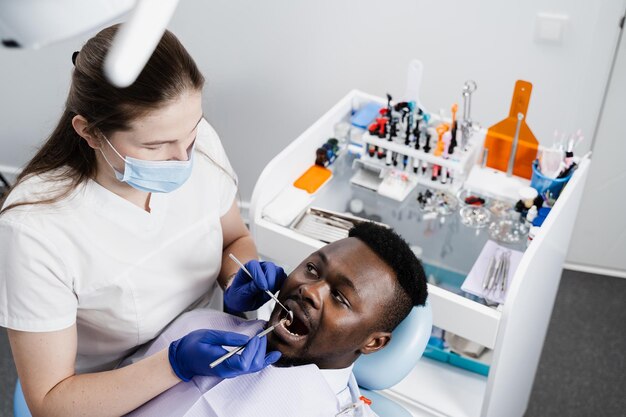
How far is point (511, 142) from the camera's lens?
76.7 inches

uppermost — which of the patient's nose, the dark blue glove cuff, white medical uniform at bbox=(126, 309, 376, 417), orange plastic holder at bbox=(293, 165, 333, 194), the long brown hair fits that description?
the long brown hair

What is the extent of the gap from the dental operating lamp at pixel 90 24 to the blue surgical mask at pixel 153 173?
0.63 m

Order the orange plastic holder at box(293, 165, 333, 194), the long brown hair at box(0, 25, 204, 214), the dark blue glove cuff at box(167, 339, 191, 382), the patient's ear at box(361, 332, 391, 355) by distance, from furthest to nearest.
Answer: the orange plastic holder at box(293, 165, 333, 194), the patient's ear at box(361, 332, 391, 355), the dark blue glove cuff at box(167, 339, 191, 382), the long brown hair at box(0, 25, 204, 214)

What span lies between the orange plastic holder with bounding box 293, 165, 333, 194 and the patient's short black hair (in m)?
0.55

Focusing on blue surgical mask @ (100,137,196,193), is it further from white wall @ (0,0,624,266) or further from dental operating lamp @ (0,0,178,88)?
white wall @ (0,0,624,266)

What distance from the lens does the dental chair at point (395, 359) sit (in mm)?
1424

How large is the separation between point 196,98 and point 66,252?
377 millimetres

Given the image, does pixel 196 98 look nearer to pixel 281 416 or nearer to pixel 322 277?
pixel 322 277

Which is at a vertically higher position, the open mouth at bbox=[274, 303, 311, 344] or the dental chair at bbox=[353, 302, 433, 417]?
the open mouth at bbox=[274, 303, 311, 344]

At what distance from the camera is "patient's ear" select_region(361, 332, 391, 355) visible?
54.4 inches

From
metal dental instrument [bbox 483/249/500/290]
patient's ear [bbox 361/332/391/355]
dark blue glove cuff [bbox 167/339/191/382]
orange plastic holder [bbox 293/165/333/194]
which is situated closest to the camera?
dark blue glove cuff [bbox 167/339/191/382]

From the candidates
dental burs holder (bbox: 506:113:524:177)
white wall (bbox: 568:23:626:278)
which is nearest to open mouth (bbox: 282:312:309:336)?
dental burs holder (bbox: 506:113:524:177)

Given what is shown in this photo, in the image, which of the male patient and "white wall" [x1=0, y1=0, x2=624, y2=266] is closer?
the male patient

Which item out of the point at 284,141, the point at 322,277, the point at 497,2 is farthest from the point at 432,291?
the point at 284,141
